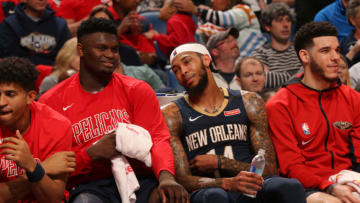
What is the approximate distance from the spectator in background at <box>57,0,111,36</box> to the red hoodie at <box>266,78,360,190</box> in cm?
372

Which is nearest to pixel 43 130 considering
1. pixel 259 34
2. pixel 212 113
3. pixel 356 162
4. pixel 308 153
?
pixel 212 113

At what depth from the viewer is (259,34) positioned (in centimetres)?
691

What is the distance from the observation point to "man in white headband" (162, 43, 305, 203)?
3861mm

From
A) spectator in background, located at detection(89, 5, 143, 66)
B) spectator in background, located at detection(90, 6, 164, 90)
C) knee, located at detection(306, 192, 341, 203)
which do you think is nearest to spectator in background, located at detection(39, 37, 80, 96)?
spectator in background, located at detection(90, 6, 164, 90)

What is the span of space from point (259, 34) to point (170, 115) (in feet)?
10.1

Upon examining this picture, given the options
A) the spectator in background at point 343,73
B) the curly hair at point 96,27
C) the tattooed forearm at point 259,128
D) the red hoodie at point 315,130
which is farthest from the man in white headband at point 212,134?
the spectator in background at point 343,73

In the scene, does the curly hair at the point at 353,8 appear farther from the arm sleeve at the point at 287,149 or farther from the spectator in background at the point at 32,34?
the spectator in background at the point at 32,34

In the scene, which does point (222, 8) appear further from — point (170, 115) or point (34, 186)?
point (34, 186)

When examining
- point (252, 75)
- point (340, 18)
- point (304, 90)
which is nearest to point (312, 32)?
point (304, 90)

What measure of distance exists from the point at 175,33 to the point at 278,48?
1.23 meters

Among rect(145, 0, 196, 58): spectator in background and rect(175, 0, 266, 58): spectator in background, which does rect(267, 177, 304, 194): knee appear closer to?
rect(175, 0, 266, 58): spectator in background

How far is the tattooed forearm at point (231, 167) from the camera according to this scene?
3.99 metres

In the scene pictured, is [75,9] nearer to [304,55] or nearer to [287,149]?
[304,55]

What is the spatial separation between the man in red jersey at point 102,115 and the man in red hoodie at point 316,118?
92 cm
